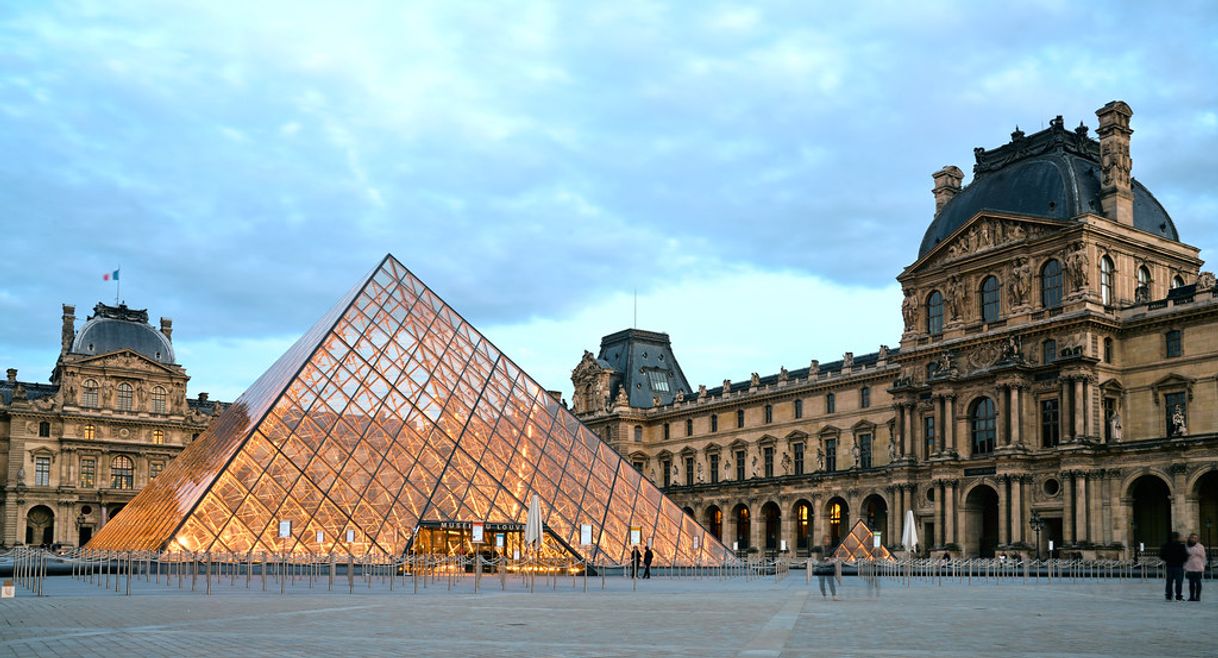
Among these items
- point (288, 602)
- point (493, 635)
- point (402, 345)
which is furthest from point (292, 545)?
point (493, 635)

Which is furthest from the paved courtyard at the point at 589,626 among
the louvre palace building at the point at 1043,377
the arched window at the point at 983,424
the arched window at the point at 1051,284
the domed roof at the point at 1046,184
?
the domed roof at the point at 1046,184

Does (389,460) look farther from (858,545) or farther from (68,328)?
(68,328)

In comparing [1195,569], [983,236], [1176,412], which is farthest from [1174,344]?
[1195,569]

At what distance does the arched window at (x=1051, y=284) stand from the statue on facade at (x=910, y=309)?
24.2 feet

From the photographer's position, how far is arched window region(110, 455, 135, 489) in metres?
86.0

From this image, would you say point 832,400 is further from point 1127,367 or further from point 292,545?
point 292,545

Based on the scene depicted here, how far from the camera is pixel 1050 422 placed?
170 ft

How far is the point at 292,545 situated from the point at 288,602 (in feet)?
41.1

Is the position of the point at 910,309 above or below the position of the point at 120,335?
below

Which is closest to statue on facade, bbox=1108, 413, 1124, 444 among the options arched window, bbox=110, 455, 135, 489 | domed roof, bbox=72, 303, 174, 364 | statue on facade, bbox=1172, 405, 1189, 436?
statue on facade, bbox=1172, 405, 1189, 436

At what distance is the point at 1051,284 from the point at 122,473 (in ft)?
205

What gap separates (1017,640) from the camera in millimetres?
12750

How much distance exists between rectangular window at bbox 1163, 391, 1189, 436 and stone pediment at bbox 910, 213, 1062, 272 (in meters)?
7.99

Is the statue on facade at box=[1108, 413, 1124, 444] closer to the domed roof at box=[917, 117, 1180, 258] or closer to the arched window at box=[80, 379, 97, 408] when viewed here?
the domed roof at box=[917, 117, 1180, 258]
